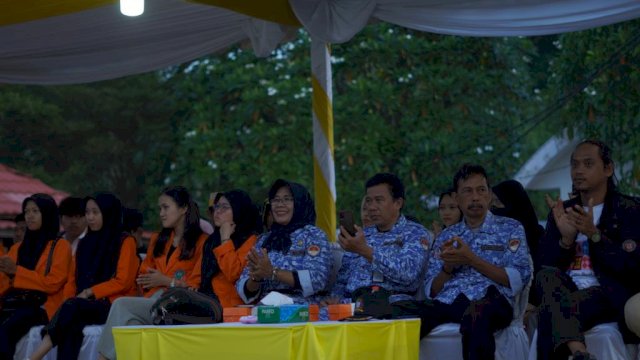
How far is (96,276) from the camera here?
26.8ft

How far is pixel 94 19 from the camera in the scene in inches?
366

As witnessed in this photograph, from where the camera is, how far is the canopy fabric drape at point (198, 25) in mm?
8148

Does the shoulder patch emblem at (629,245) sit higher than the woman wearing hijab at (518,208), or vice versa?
the woman wearing hijab at (518,208)

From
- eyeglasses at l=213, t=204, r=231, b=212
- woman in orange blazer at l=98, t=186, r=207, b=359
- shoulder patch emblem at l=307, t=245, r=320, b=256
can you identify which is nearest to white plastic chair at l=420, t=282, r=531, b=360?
shoulder patch emblem at l=307, t=245, r=320, b=256

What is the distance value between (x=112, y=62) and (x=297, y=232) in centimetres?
364

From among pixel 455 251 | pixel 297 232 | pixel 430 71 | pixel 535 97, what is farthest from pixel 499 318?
pixel 535 97

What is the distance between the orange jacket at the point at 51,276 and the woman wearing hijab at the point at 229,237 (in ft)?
4.45

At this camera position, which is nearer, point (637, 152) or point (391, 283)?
point (391, 283)

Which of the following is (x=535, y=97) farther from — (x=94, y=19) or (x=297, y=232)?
(x=297, y=232)

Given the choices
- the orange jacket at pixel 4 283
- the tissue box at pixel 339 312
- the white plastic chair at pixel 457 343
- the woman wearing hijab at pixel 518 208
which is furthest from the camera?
the orange jacket at pixel 4 283

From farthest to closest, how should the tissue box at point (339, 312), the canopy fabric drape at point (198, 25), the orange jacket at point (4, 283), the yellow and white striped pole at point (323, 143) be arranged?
the yellow and white striped pole at point (323, 143), the orange jacket at point (4, 283), the canopy fabric drape at point (198, 25), the tissue box at point (339, 312)

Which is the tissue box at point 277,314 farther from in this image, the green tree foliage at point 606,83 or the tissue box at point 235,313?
the green tree foliage at point 606,83

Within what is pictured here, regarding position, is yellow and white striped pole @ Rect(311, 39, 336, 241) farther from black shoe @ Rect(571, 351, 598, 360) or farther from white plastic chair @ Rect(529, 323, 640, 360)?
black shoe @ Rect(571, 351, 598, 360)

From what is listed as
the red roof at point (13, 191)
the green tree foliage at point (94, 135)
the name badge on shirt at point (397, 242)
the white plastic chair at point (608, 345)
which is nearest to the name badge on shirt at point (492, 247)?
the name badge on shirt at point (397, 242)
